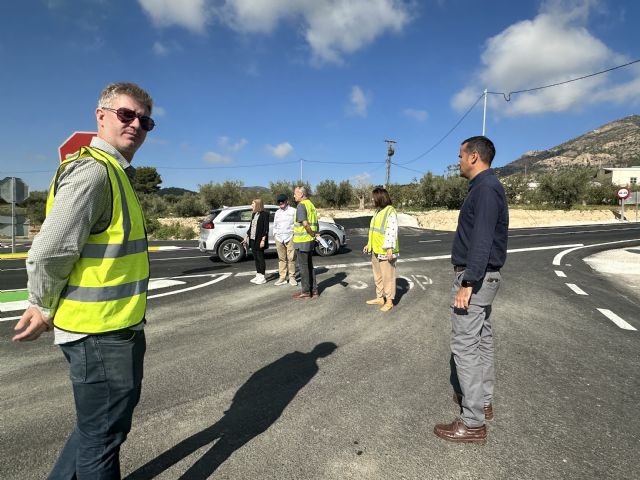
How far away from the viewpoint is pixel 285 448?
2.54 m

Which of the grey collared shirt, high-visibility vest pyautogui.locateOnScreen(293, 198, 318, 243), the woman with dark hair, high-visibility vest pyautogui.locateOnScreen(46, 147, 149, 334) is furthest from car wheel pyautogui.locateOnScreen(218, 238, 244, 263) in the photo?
the grey collared shirt

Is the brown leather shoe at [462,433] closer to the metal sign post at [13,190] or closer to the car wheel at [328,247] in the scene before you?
the car wheel at [328,247]

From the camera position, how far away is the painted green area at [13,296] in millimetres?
6637

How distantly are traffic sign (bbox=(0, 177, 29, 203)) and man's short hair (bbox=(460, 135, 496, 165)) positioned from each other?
1332 centimetres

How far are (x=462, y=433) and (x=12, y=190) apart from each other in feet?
45.0

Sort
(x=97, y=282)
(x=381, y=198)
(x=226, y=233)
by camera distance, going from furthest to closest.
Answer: (x=226, y=233), (x=381, y=198), (x=97, y=282)

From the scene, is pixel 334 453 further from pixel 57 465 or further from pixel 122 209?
pixel 122 209

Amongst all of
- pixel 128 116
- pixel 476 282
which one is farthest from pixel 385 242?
pixel 128 116

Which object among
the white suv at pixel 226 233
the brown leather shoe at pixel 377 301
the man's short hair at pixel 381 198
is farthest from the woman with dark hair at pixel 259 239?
the white suv at pixel 226 233

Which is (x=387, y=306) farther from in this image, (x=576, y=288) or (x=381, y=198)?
(x=576, y=288)

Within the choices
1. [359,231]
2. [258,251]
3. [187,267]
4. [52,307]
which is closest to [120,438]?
[52,307]

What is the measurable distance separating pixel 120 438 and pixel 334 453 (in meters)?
1.35

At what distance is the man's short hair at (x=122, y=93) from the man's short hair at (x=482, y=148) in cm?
222

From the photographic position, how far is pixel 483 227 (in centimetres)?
262
